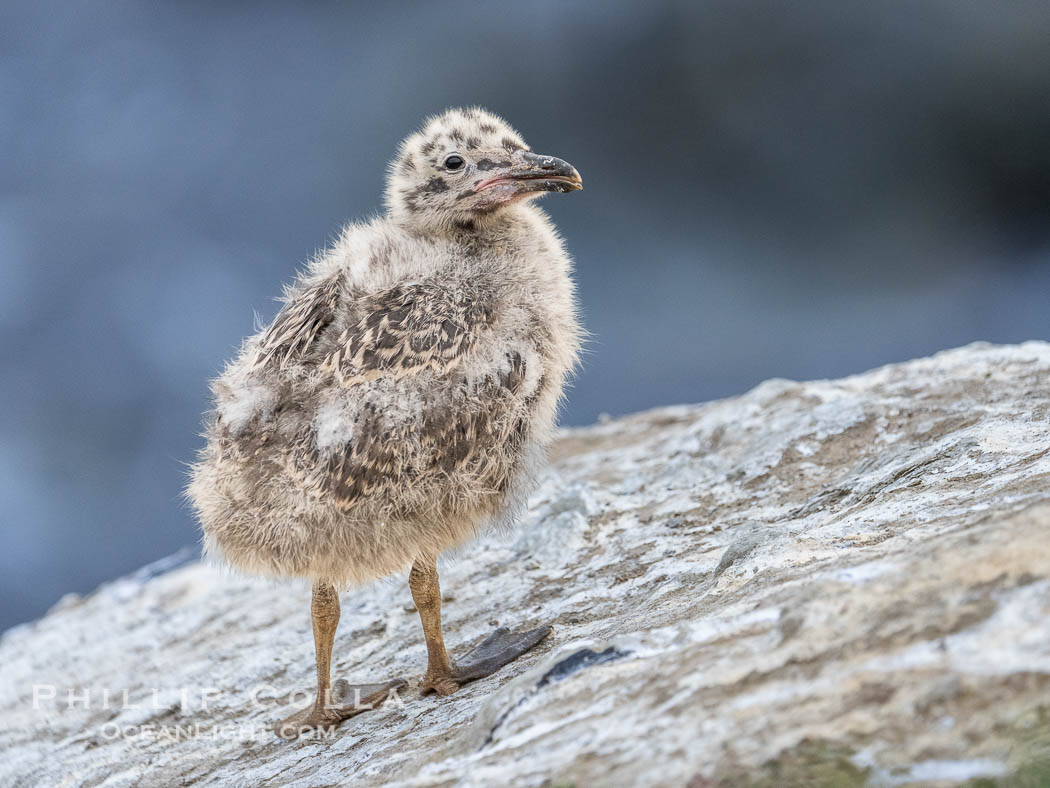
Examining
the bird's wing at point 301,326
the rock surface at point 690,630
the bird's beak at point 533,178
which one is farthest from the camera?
the bird's beak at point 533,178

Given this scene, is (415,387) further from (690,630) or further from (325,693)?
(325,693)

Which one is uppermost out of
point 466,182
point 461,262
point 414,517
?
point 466,182

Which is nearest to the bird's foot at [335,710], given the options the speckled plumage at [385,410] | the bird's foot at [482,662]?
the bird's foot at [482,662]

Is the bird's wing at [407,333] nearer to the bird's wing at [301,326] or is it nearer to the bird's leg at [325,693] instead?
the bird's wing at [301,326]

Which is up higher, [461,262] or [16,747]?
[461,262]

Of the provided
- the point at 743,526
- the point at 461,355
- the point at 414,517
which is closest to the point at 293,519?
the point at 414,517

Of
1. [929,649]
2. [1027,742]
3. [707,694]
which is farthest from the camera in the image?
[707,694]

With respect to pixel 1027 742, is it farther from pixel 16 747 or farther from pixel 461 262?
pixel 16 747

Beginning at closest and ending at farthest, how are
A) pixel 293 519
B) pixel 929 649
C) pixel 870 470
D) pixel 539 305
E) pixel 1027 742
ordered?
1. pixel 1027 742
2. pixel 929 649
3. pixel 293 519
4. pixel 539 305
5. pixel 870 470
